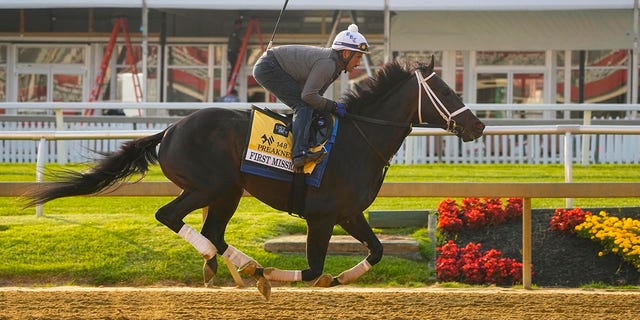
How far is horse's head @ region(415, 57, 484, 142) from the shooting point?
7332 millimetres

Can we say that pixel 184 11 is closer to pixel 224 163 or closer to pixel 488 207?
pixel 488 207

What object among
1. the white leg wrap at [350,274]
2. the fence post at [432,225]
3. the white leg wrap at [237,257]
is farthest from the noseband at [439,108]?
the fence post at [432,225]

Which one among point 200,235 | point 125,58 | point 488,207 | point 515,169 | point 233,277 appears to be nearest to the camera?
point 200,235

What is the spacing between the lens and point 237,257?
23.5 feet

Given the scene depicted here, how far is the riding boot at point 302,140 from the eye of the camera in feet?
23.1

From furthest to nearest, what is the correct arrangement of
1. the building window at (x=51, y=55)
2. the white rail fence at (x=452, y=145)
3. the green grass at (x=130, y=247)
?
the building window at (x=51, y=55) < the white rail fence at (x=452, y=145) < the green grass at (x=130, y=247)

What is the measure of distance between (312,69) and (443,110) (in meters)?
0.92

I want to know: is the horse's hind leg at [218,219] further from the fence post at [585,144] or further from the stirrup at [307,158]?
the fence post at [585,144]

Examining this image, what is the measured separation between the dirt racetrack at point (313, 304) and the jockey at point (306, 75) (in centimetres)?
116

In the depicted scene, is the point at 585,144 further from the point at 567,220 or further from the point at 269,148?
the point at 269,148

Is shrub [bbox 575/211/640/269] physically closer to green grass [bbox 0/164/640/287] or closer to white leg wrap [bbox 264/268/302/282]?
green grass [bbox 0/164/640/287]

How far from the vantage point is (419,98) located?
739 centimetres

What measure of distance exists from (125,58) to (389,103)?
1672 centimetres

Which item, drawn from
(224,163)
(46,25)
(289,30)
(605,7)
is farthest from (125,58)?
(224,163)
